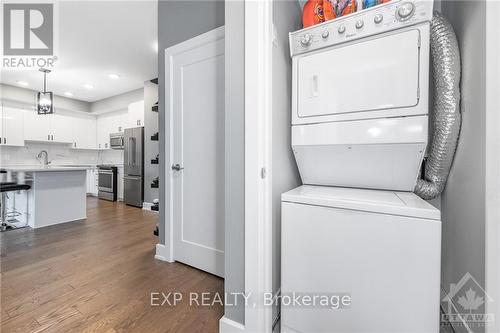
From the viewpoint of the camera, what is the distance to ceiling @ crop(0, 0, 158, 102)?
2.45m

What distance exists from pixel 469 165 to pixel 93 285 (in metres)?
2.39

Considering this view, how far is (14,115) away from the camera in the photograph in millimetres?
4516

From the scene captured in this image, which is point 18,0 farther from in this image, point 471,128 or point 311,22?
point 471,128

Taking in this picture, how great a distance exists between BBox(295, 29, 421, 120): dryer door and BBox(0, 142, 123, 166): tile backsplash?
5521 mm

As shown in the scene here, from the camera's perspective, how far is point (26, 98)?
4.89 meters

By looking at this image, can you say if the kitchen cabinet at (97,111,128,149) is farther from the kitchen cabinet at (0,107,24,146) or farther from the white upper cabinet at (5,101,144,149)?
the kitchen cabinet at (0,107,24,146)

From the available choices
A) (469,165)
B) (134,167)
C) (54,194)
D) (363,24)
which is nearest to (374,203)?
(469,165)

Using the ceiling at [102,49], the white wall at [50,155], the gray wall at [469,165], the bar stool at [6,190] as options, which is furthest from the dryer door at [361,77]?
the white wall at [50,155]

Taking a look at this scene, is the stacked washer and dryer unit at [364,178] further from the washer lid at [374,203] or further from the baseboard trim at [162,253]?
the baseboard trim at [162,253]

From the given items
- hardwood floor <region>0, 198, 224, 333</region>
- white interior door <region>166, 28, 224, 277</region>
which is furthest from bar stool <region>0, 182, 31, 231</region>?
white interior door <region>166, 28, 224, 277</region>

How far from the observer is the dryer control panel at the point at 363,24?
0.99 meters

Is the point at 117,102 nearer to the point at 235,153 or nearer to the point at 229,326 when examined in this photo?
the point at 235,153

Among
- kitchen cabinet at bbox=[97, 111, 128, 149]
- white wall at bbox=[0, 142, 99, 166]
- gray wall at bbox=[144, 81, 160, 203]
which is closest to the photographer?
gray wall at bbox=[144, 81, 160, 203]

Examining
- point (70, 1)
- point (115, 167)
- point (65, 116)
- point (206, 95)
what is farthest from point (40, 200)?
point (65, 116)
